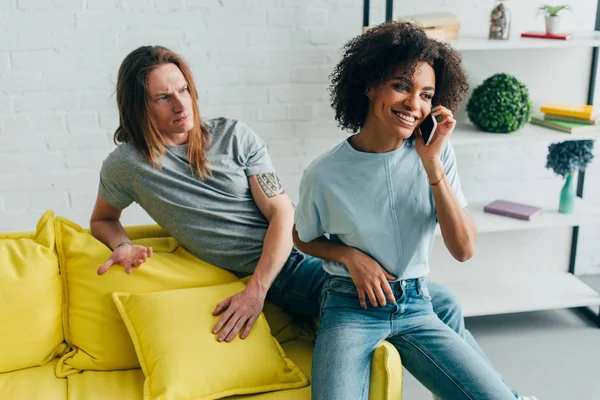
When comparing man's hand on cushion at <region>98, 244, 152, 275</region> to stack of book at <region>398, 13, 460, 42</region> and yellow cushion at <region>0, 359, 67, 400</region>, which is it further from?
stack of book at <region>398, 13, 460, 42</region>

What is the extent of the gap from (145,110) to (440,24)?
113cm

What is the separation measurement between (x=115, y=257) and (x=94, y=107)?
925 millimetres

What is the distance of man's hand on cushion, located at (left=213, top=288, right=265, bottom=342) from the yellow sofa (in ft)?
0.36

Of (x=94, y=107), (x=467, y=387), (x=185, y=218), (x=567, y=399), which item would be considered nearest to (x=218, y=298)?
(x=185, y=218)

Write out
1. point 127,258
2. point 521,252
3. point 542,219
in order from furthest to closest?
point 521,252 → point 542,219 → point 127,258

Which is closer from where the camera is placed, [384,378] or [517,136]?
[384,378]

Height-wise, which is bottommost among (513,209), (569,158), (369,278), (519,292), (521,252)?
(519,292)

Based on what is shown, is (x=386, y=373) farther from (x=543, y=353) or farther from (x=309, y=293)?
(x=543, y=353)

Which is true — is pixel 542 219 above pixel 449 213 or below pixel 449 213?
below

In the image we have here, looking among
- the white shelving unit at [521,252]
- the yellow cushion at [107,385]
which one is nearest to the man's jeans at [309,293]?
the yellow cushion at [107,385]

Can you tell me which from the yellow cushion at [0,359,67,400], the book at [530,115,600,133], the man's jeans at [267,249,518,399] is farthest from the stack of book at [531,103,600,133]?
the yellow cushion at [0,359,67,400]

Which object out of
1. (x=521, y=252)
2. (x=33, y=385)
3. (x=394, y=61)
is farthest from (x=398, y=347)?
(x=521, y=252)

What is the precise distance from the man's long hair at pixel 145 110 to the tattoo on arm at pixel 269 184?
0.54 ft

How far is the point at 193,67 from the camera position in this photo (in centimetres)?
277
